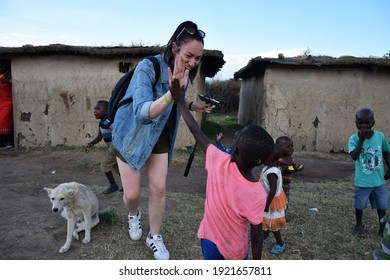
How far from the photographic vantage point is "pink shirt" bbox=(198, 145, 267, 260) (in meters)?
1.67

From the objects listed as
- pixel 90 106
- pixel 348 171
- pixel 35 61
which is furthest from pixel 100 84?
pixel 348 171

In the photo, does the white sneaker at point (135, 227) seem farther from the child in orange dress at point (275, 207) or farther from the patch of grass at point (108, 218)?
the child in orange dress at point (275, 207)

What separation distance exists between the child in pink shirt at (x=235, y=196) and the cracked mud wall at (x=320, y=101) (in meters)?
6.94

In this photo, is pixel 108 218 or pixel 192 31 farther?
pixel 108 218

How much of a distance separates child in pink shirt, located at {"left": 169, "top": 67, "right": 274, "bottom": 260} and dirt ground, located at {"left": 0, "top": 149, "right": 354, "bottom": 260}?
143cm

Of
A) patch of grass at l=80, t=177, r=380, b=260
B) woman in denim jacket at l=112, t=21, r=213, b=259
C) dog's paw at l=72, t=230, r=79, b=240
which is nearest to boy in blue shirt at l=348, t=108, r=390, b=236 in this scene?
patch of grass at l=80, t=177, r=380, b=260

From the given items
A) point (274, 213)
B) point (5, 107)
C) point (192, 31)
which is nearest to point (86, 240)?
point (274, 213)

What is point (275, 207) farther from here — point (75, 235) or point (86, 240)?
point (75, 235)

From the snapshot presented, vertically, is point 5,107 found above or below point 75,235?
above

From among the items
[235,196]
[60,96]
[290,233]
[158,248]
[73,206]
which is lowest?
[290,233]

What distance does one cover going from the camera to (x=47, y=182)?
5.32m

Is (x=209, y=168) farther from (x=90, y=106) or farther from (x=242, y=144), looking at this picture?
(x=90, y=106)

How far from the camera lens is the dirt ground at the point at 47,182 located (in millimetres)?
2807

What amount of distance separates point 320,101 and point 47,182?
6.85 m
